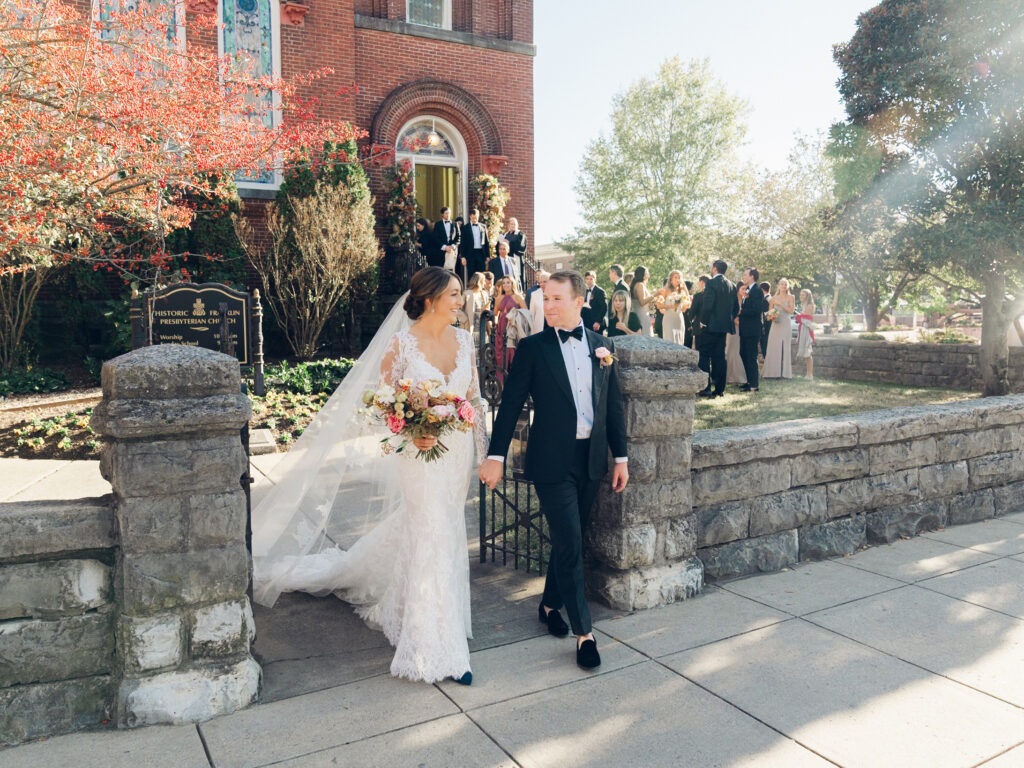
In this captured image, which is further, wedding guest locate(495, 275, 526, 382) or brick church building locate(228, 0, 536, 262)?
brick church building locate(228, 0, 536, 262)

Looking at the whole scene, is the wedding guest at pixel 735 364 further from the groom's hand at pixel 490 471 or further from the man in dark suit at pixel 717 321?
the groom's hand at pixel 490 471

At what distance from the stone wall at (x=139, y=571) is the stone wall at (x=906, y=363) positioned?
1547cm

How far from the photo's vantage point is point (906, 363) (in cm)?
1645

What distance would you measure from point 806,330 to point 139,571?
14.3 metres

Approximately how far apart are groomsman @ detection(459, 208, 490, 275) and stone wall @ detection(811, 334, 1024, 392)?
7503 millimetres

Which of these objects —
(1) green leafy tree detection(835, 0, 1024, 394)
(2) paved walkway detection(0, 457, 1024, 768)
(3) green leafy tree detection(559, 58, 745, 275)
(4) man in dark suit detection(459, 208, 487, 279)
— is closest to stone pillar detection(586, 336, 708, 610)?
(2) paved walkway detection(0, 457, 1024, 768)

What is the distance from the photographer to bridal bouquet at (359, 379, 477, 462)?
3.79 metres

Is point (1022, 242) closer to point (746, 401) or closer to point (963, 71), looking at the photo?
point (963, 71)

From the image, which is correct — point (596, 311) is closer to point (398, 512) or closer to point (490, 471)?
point (398, 512)

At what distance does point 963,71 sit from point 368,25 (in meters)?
11.3

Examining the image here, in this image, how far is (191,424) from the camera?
3.27 m

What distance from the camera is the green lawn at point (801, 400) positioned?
9.66m

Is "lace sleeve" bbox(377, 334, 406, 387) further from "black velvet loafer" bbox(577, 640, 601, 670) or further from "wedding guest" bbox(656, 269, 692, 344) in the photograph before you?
"wedding guest" bbox(656, 269, 692, 344)

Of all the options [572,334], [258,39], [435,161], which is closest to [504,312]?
[572,334]
